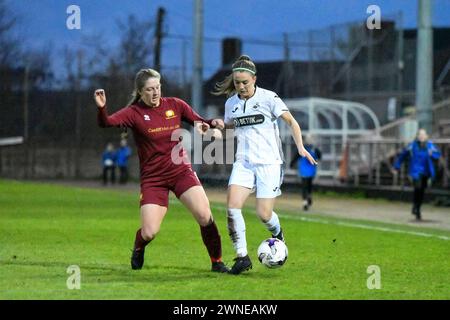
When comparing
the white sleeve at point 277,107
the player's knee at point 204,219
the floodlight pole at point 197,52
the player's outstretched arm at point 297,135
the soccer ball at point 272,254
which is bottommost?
the soccer ball at point 272,254

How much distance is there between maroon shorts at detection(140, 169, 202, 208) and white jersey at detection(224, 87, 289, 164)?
2.17 feet

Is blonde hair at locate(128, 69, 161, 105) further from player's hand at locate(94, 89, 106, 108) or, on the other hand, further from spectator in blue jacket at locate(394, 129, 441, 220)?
spectator in blue jacket at locate(394, 129, 441, 220)

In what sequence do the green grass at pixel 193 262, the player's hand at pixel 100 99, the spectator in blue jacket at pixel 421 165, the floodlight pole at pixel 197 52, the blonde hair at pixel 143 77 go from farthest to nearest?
the floodlight pole at pixel 197 52 < the spectator in blue jacket at pixel 421 165 < the blonde hair at pixel 143 77 < the player's hand at pixel 100 99 < the green grass at pixel 193 262

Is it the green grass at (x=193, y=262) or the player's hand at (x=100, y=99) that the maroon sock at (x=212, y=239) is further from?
the player's hand at (x=100, y=99)

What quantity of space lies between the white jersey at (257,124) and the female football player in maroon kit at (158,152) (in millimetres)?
294

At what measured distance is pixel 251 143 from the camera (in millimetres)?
11922

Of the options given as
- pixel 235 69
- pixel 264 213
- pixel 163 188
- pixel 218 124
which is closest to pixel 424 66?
pixel 264 213

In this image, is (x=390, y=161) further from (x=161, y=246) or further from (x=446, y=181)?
(x=161, y=246)

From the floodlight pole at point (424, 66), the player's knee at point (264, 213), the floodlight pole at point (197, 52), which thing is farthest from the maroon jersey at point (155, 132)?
the floodlight pole at point (197, 52)

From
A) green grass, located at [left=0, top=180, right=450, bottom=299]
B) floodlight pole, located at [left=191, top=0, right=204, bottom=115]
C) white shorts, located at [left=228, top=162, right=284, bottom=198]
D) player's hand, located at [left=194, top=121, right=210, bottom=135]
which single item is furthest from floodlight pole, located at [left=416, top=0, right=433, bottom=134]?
player's hand, located at [left=194, top=121, right=210, bottom=135]

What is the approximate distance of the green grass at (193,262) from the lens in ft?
34.2

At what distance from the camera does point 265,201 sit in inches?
473
